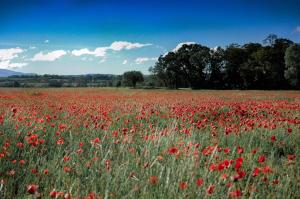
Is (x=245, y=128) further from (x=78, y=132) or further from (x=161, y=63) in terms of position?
(x=161, y=63)

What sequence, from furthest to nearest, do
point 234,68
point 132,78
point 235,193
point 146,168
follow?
point 132,78
point 234,68
point 146,168
point 235,193

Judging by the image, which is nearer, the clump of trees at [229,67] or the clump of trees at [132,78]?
the clump of trees at [229,67]

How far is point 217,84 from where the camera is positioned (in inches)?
2689

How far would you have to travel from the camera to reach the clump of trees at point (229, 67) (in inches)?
2391

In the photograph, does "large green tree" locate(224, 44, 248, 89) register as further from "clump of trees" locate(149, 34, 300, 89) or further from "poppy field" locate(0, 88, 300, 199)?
"poppy field" locate(0, 88, 300, 199)

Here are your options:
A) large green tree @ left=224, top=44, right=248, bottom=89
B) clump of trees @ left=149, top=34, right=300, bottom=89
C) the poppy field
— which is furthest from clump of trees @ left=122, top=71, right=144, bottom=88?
the poppy field

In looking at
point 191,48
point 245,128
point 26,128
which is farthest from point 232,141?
point 191,48

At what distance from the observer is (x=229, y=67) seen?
6725 cm

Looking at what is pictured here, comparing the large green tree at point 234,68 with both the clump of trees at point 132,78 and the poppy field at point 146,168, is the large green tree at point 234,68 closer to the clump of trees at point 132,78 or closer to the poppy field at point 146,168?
the clump of trees at point 132,78

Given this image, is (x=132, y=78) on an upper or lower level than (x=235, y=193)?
upper

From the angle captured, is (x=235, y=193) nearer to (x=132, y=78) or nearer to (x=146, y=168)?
(x=146, y=168)

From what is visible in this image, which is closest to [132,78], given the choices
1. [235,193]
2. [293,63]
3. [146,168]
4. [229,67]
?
[229,67]

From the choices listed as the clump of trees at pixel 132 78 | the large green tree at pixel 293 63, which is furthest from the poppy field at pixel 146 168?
the clump of trees at pixel 132 78

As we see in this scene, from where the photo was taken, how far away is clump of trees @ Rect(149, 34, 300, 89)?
60719 millimetres
